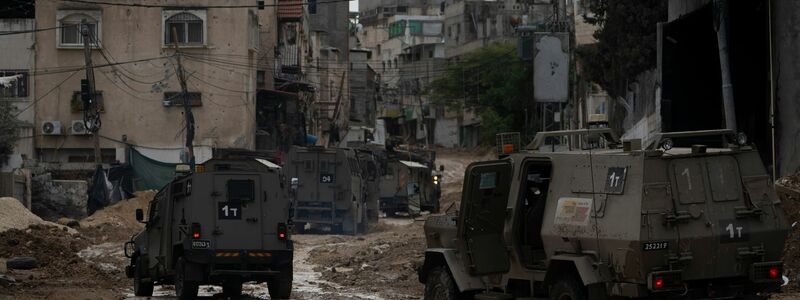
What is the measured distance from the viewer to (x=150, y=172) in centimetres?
5438

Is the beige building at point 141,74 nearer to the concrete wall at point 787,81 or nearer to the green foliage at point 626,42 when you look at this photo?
the green foliage at point 626,42

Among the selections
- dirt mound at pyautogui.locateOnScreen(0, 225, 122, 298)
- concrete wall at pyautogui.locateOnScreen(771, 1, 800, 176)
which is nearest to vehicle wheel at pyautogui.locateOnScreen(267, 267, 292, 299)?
dirt mound at pyautogui.locateOnScreen(0, 225, 122, 298)

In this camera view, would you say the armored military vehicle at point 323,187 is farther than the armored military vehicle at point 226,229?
Yes

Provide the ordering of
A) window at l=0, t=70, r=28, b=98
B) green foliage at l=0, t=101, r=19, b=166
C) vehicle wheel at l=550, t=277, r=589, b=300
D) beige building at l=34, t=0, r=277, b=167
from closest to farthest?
vehicle wheel at l=550, t=277, r=589, b=300, green foliage at l=0, t=101, r=19, b=166, beige building at l=34, t=0, r=277, b=167, window at l=0, t=70, r=28, b=98

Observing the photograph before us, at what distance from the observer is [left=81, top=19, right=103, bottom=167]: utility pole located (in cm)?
4847

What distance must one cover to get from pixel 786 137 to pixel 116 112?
122 feet

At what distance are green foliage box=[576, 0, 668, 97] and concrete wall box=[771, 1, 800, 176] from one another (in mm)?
16348

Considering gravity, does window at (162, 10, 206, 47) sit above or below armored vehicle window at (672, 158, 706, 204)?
above

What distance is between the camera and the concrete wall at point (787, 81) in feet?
79.3

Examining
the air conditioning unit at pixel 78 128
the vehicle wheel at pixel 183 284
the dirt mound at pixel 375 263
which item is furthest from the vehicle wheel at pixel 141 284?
the air conditioning unit at pixel 78 128

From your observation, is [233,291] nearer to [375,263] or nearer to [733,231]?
[375,263]

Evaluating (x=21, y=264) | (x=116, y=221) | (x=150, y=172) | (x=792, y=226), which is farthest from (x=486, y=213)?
(x=150, y=172)

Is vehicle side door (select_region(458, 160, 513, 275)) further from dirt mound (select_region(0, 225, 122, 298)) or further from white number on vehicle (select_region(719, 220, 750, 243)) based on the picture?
dirt mound (select_region(0, 225, 122, 298))

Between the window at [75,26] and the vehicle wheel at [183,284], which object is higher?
the window at [75,26]
